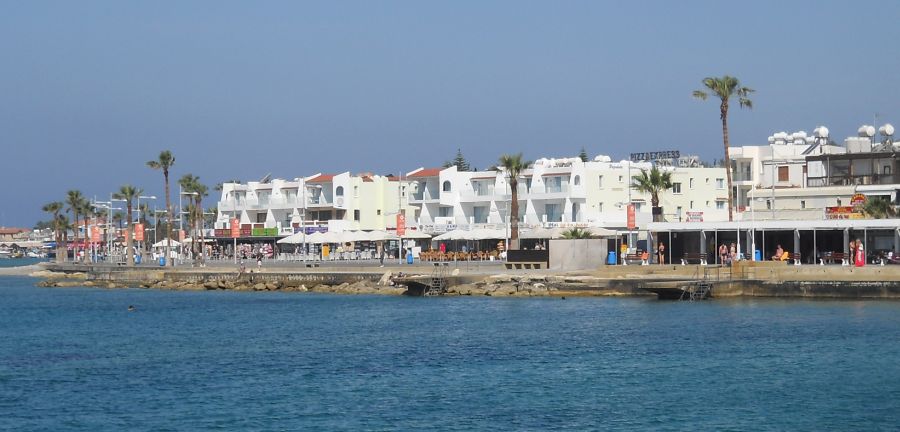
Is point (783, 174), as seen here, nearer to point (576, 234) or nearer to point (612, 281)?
point (576, 234)

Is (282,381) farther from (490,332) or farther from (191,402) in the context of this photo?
(490,332)

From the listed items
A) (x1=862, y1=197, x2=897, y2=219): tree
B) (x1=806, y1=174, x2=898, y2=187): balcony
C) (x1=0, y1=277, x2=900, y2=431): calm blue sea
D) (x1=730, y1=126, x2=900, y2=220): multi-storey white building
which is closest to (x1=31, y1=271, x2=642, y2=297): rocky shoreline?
(x1=0, y1=277, x2=900, y2=431): calm blue sea

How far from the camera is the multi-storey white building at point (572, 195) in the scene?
3893 inches

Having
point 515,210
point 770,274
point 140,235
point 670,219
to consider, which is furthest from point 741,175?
point 140,235

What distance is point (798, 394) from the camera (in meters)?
33.2

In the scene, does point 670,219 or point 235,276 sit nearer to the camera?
point 235,276

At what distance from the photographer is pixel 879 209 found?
236 ft

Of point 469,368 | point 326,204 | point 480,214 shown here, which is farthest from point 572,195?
point 469,368

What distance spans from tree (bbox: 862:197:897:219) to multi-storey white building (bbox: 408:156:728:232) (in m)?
19.9

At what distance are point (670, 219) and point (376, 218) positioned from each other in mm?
31542

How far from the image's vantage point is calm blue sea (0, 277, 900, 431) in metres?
30.6

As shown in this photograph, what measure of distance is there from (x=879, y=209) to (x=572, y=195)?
30.8 m

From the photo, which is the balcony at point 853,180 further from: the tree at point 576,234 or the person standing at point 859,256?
the person standing at point 859,256

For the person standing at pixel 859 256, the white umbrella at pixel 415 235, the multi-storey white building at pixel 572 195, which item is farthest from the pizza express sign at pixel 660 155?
the person standing at pixel 859 256
